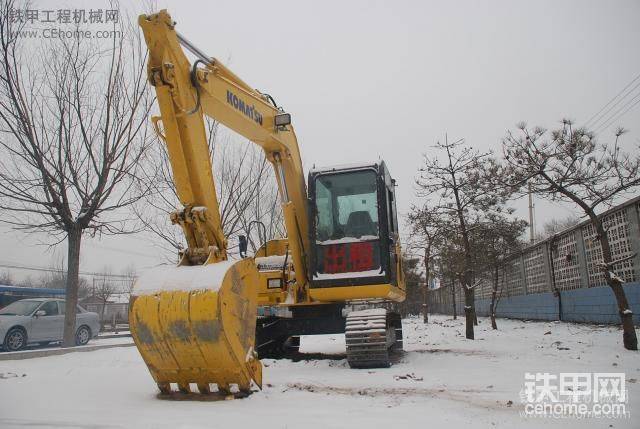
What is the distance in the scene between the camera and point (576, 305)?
50.4 ft

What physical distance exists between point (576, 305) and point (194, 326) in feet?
46.8

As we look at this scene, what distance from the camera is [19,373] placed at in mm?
7086

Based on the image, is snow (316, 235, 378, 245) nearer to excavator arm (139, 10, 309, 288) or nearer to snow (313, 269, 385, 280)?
snow (313, 269, 385, 280)

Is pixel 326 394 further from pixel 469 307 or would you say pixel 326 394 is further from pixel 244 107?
pixel 469 307

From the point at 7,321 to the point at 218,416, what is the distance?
1048 cm

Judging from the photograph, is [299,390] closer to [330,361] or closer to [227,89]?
[330,361]

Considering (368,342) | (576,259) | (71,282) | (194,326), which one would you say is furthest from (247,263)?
(576,259)

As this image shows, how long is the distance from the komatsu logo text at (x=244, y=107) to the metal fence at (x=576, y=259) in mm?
6665

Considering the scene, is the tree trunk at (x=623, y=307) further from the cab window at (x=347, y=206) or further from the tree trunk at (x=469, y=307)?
the cab window at (x=347, y=206)

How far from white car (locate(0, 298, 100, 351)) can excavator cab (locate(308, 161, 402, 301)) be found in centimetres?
863

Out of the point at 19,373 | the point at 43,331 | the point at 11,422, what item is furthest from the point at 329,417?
the point at 43,331

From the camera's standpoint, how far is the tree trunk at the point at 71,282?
10.9 meters

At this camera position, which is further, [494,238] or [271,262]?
[494,238]

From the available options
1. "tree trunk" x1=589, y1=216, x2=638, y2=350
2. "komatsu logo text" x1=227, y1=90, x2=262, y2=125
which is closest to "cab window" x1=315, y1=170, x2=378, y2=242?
"komatsu logo text" x1=227, y1=90, x2=262, y2=125
